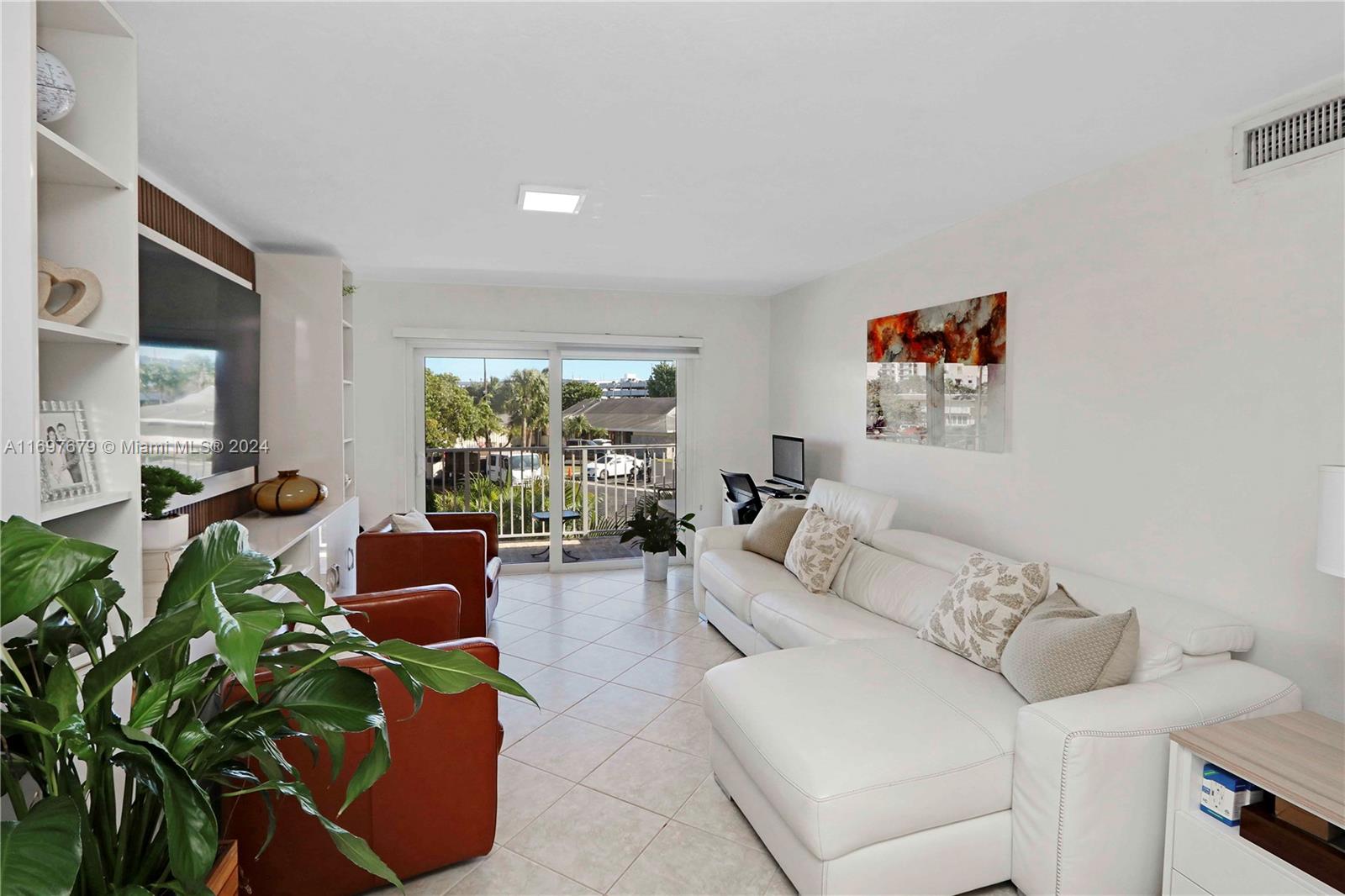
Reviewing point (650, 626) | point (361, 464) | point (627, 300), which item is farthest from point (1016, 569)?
point (361, 464)

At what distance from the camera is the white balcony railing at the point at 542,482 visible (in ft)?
18.8

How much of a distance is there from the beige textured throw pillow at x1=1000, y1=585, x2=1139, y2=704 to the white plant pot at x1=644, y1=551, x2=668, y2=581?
3.59 metres

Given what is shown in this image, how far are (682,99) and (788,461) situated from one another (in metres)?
3.58

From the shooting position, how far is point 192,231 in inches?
125

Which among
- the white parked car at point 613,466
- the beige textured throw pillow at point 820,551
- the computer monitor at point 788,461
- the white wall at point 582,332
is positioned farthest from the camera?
the white parked car at point 613,466

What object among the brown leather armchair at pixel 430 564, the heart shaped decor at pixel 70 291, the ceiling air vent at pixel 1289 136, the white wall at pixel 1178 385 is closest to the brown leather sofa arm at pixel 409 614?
the brown leather armchair at pixel 430 564

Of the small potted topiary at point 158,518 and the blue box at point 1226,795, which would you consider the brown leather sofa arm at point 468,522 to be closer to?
the small potted topiary at point 158,518

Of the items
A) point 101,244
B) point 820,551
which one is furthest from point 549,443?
point 101,244

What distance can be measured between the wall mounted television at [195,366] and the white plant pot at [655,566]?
9.60 ft

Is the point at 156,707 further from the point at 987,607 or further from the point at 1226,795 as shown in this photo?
the point at 987,607

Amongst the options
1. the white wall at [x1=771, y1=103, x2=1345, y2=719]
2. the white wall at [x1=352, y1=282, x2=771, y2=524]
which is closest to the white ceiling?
the white wall at [x1=771, y1=103, x2=1345, y2=719]

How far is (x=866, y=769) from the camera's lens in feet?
6.15

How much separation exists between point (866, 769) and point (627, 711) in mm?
1589

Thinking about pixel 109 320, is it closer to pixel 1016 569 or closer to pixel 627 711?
pixel 627 711
